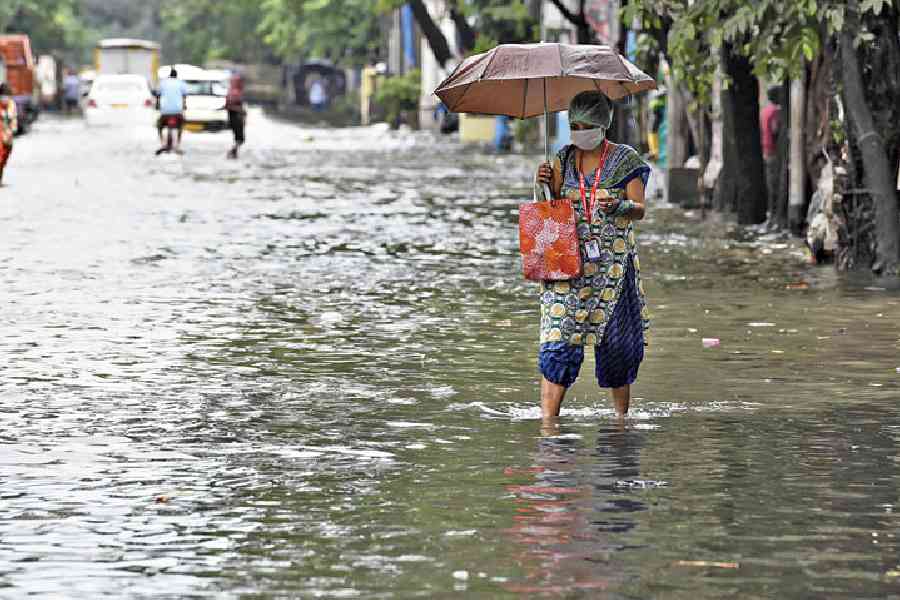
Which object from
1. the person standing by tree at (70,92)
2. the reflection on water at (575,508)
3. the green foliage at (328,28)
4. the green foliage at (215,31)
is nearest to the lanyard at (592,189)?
the reflection on water at (575,508)

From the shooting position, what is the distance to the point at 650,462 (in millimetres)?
10086

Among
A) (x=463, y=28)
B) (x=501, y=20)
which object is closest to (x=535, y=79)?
(x=463, y=28)

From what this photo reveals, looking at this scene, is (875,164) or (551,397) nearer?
(551,397)

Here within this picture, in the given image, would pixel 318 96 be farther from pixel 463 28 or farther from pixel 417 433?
pixel 417 433

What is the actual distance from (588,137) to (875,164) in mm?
8759

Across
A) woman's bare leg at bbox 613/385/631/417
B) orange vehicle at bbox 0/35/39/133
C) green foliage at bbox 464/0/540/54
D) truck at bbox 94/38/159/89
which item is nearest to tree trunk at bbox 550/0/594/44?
green foliage at bbox 464/0/540/54

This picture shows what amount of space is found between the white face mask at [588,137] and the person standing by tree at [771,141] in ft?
50.6

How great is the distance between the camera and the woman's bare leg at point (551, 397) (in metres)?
11.2

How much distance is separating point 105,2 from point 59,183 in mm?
131161

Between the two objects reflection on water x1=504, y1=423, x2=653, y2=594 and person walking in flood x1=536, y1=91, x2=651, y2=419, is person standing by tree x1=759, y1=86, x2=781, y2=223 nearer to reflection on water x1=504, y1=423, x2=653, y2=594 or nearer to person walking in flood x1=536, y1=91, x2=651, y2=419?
person walking in flood x1=536, y1=91, x2=651, y2=419

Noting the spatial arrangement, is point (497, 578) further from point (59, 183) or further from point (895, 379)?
point (59, 183)

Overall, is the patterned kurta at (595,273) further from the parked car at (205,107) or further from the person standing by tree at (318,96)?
the person standing by tree at (318,96)

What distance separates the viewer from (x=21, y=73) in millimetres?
66875

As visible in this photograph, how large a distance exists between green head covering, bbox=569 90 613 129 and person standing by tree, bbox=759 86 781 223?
50.6 feet
